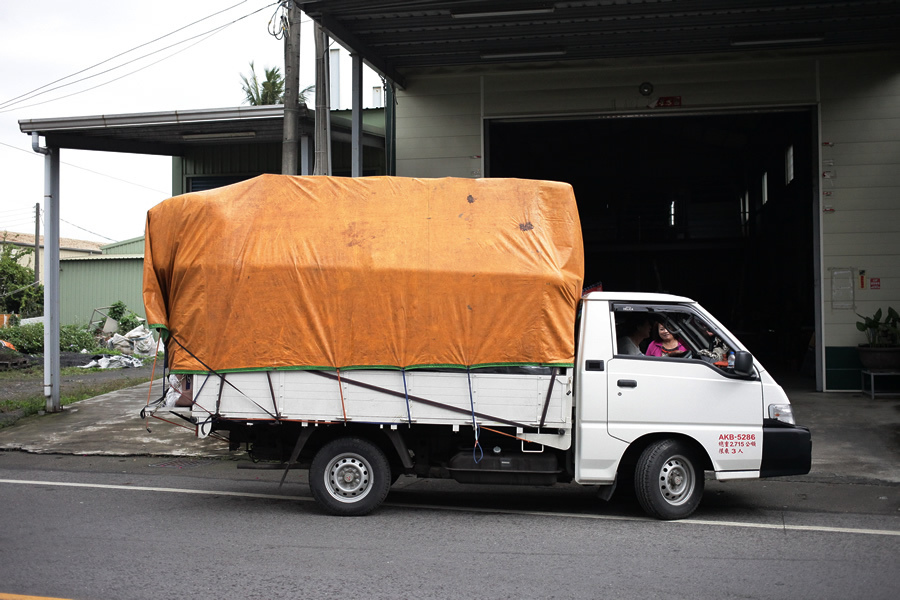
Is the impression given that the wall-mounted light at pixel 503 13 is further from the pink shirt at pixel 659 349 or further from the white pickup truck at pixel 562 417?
the pink shirt at pixel 659 349

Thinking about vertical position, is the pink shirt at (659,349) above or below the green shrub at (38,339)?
above

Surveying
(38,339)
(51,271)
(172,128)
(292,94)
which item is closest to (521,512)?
(292,94)

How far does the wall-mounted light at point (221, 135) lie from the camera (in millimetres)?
13008

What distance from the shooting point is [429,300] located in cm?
720

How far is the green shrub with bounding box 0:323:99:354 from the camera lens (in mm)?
25359

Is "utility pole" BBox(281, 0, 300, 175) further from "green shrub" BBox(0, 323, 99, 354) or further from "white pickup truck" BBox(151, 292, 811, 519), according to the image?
"green shrub" BBox(0, 323, 99, 354)

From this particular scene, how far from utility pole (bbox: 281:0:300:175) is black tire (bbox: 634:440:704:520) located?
6113mm

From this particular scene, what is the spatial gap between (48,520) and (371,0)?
7.66 metres

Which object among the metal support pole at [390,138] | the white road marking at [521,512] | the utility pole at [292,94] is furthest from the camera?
the metal support pole at [390,138]

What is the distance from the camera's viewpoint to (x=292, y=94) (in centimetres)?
1078

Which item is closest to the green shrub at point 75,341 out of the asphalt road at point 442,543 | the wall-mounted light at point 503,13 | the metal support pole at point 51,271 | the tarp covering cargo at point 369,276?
the metal support pole at point 51,271

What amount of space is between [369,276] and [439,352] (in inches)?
37.6

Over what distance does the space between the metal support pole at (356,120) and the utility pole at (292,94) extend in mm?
1440

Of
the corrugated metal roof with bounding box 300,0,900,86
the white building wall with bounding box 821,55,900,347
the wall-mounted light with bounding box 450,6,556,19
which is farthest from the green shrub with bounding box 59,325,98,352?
the white building wall with bounding box 821,55,900,347
